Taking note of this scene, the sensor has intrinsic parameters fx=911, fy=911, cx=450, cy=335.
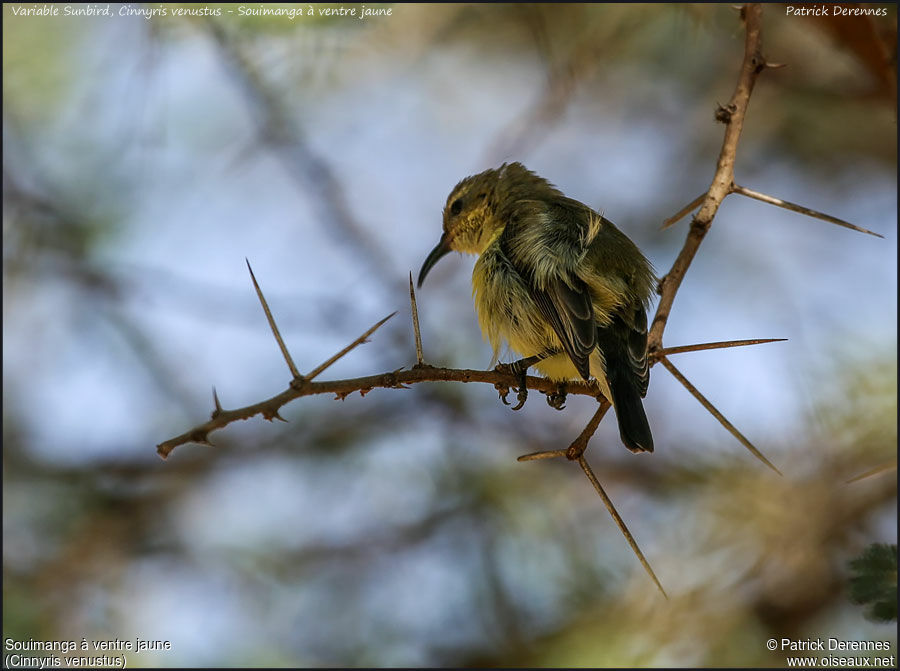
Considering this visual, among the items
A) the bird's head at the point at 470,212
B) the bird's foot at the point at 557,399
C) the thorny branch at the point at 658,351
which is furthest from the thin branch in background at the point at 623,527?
the bird's head at the point at 470,212

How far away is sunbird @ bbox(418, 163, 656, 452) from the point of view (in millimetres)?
3857

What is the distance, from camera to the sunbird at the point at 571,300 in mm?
3857

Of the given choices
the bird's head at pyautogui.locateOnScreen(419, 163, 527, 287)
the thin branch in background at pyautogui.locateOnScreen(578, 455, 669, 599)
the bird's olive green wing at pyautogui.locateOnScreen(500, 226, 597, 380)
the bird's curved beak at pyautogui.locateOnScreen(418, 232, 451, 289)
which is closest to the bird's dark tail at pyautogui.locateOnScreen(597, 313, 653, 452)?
the bird's olive green wing at pyautogui.locateOnScreen(500, 226, 597, 380)

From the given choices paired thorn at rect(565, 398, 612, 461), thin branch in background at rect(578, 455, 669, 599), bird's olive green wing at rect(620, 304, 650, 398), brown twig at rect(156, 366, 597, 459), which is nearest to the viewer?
brown twig at rect(156, 366, 597, 459)

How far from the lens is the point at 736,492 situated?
18.3 ft

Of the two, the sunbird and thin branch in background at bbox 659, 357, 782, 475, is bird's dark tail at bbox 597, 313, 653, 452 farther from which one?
thin branch in background at bbox 659, 357, 782, 475

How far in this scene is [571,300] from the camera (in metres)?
4.05

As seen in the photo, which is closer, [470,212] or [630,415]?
[630,415]

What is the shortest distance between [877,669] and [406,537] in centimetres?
310

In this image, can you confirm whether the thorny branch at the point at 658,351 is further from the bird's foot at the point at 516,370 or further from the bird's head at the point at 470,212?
the bird's head at the point at 470,212

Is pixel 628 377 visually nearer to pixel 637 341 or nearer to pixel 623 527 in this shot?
pixel 637 341

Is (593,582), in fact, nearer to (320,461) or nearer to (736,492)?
(736,492)

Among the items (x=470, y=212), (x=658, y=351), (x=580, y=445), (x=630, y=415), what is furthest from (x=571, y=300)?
(x=470, y=212)

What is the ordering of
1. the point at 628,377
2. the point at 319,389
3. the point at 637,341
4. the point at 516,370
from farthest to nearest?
the point at 516,370 → the point at 637,341 → the point at 628,377 → the point at 319,389
